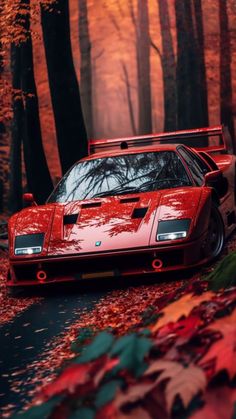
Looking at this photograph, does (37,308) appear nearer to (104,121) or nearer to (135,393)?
(135,393)

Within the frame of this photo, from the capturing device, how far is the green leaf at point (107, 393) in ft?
7.46

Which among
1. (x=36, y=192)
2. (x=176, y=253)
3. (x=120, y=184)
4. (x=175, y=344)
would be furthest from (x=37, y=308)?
(x=36, y=192)

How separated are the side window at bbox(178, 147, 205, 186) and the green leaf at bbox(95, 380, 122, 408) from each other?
659 centimetres

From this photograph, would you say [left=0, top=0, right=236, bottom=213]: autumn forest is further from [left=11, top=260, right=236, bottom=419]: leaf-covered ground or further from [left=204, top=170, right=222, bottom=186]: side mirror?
[left=11, top=260, right=236, bottom=419]: leaf-covered ground

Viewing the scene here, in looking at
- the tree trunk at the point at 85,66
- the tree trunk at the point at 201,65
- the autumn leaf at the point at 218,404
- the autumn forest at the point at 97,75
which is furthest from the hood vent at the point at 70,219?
the tree trunk at the point at 85,66

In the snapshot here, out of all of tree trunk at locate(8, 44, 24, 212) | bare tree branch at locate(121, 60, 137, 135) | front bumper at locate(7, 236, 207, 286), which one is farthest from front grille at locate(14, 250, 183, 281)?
bare tree branch at locate(121, 60, 137, 135)

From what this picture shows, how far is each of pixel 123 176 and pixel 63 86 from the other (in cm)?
831

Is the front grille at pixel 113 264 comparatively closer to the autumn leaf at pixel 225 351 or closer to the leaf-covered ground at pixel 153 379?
the leaf-covered ground at pixel 153 379

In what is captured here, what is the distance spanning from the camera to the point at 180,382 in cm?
224

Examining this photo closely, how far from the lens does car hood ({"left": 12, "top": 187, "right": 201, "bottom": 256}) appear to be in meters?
7.67

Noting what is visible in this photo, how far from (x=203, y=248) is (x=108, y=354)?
5.55 m

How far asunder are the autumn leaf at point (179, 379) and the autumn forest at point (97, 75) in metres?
13.4

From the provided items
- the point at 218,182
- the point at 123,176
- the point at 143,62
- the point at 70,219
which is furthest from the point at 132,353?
the point at 143,62

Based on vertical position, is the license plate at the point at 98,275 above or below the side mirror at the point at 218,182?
below
